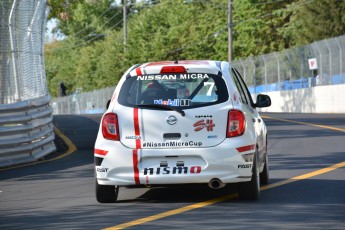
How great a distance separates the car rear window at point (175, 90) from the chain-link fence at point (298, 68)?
1299 inches

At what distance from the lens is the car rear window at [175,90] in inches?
464

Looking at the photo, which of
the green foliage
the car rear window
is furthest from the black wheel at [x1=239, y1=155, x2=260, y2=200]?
the green foliage

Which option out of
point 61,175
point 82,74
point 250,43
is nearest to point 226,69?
point 61,175

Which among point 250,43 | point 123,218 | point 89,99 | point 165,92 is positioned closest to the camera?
point 123,218

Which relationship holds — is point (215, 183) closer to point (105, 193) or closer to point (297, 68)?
point (105, 193)

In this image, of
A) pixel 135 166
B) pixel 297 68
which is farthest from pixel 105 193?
pixel 297 68

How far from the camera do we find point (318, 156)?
17734mm

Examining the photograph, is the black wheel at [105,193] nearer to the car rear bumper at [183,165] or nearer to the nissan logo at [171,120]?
the car rear bumper at [183,165]

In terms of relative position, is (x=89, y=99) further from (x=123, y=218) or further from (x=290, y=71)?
(x=123, y=218)

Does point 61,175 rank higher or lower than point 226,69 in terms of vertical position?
lower

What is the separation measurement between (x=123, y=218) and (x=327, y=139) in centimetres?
1187

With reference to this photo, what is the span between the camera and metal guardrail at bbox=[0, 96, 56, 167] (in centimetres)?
1884

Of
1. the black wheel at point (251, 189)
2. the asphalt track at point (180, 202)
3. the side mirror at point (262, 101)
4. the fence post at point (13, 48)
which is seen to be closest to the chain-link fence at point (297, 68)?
the fence post at point (13, 48)

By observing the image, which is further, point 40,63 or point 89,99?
point 89,99
